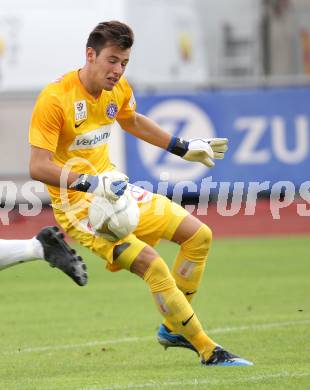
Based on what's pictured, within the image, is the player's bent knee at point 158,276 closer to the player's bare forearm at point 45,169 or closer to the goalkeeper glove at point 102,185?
the goalkeeper glove at point 102,185

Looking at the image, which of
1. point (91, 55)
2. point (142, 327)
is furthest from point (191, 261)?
point (142, 327)

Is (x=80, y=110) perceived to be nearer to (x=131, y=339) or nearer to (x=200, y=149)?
(x=200, y=149)

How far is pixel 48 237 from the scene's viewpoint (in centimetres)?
→ 757

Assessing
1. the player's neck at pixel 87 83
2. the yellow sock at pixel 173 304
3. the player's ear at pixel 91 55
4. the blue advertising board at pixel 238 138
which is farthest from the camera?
the blue advertising board at pixel 238 138

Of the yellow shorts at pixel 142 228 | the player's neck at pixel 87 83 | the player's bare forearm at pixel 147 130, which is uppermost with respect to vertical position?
the player's neck at pixel 87 83

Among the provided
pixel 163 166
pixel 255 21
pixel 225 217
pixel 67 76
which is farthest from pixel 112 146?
pixel 67 76

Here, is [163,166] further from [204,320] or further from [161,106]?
[204,320]

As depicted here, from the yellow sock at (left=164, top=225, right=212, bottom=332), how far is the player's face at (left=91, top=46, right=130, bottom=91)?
1.20m

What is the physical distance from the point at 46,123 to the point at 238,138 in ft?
35.3

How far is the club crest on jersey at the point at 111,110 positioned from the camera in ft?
27.3

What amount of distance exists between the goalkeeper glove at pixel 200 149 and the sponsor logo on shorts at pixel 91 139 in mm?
601

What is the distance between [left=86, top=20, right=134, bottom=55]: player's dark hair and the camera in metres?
7.90

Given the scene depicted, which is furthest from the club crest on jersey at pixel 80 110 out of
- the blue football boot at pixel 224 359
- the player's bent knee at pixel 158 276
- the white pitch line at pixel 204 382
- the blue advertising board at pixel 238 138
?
the blue advertising board at pixel 238 138

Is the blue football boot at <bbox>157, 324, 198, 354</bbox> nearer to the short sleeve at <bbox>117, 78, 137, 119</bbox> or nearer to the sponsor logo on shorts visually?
the sponsor logo on shorts
